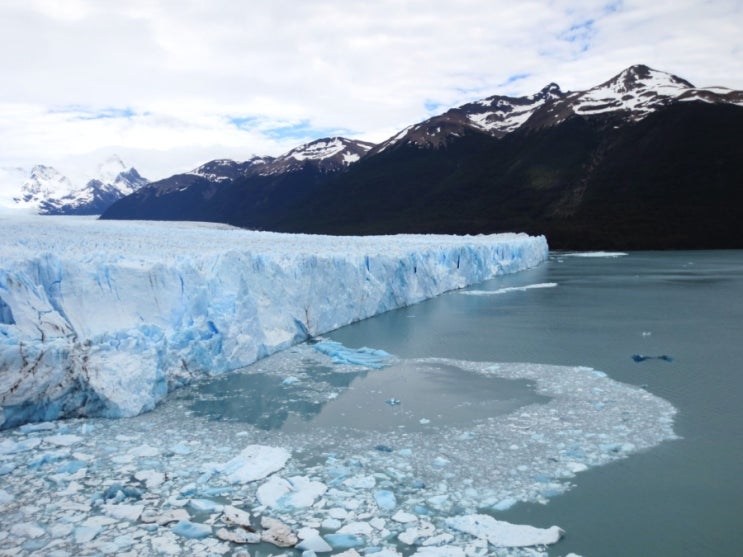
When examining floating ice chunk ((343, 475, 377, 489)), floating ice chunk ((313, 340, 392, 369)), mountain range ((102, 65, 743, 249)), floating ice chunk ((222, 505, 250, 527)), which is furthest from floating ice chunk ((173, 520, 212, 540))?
mountain range ((102, 65, 743, 249))

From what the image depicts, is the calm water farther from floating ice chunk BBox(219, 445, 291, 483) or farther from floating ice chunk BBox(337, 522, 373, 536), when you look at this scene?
floating ice chunk BBox(219, 445, 291, 483)

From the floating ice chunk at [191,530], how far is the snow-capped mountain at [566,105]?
6326cm

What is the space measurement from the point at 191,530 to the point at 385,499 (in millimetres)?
1496

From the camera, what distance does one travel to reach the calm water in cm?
423

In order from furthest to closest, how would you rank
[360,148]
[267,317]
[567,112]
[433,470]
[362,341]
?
[360,148] < [567,112] < [362,341] < [267,317] < [433,470]

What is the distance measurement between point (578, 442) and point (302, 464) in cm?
279

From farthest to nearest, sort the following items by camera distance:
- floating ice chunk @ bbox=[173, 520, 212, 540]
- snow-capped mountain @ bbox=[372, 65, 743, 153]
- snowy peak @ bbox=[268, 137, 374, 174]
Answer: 1. snowy peak @ bbox=[268, 137, 374, 174]
2. snow-capped mountain @ bbox=[372, 65, 743, 153]
3. floating ice chunk @ bbox=[173, 520, 212, 540]

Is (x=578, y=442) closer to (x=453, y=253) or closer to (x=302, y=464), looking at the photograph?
(x=302, y=464)

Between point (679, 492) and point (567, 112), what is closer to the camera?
point (679, 492)

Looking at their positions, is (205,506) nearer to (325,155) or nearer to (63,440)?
(63,440)

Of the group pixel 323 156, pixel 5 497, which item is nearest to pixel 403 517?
pixel 5 497

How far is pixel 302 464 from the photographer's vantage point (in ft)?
17.3

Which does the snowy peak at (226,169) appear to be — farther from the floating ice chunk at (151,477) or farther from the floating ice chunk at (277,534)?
the floating ice chunk at (277,534)

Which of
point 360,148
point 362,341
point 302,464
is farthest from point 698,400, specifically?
point 360,148
